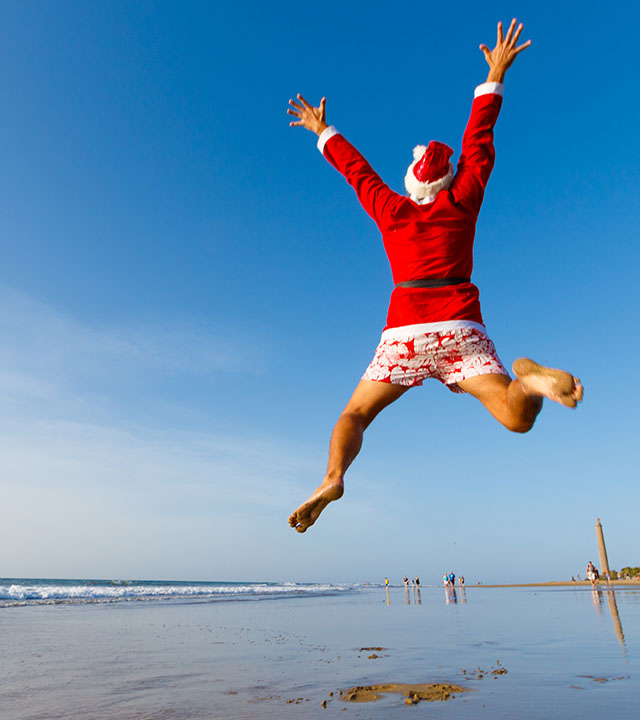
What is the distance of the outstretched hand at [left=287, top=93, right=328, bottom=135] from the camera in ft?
10.9

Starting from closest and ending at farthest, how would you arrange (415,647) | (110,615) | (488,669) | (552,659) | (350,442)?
(350,442), (488,669), (552,659), (415,647), (110,615)

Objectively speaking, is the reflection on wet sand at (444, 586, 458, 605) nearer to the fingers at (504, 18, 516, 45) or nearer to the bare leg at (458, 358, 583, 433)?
the bare leg at (458, 358, 583, 433)

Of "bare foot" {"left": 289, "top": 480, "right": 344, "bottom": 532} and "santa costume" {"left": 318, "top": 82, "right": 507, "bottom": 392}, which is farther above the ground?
"santa costume" {"left": 318, "top": 82, "right": 507, "bottom": 392}

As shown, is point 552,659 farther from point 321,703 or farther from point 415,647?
point 321,703

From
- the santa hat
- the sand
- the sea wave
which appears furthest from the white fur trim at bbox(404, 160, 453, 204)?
the sea wave

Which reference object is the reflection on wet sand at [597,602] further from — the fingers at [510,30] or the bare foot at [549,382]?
the fingers at [510,30]

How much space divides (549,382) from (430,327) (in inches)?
26.9

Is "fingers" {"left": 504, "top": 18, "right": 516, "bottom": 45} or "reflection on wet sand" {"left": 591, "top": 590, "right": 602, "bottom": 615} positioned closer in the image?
"fingers" {"left": 504, "top": 18, "right": 516, "bottom": 45}

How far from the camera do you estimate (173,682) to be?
7.77 m

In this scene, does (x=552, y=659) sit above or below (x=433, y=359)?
below

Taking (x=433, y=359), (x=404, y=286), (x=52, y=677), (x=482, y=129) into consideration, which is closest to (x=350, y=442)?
(x=433, y=359)

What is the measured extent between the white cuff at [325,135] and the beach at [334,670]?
17.1ft

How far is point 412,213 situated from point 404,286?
376 mm

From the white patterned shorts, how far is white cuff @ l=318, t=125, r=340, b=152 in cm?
116
